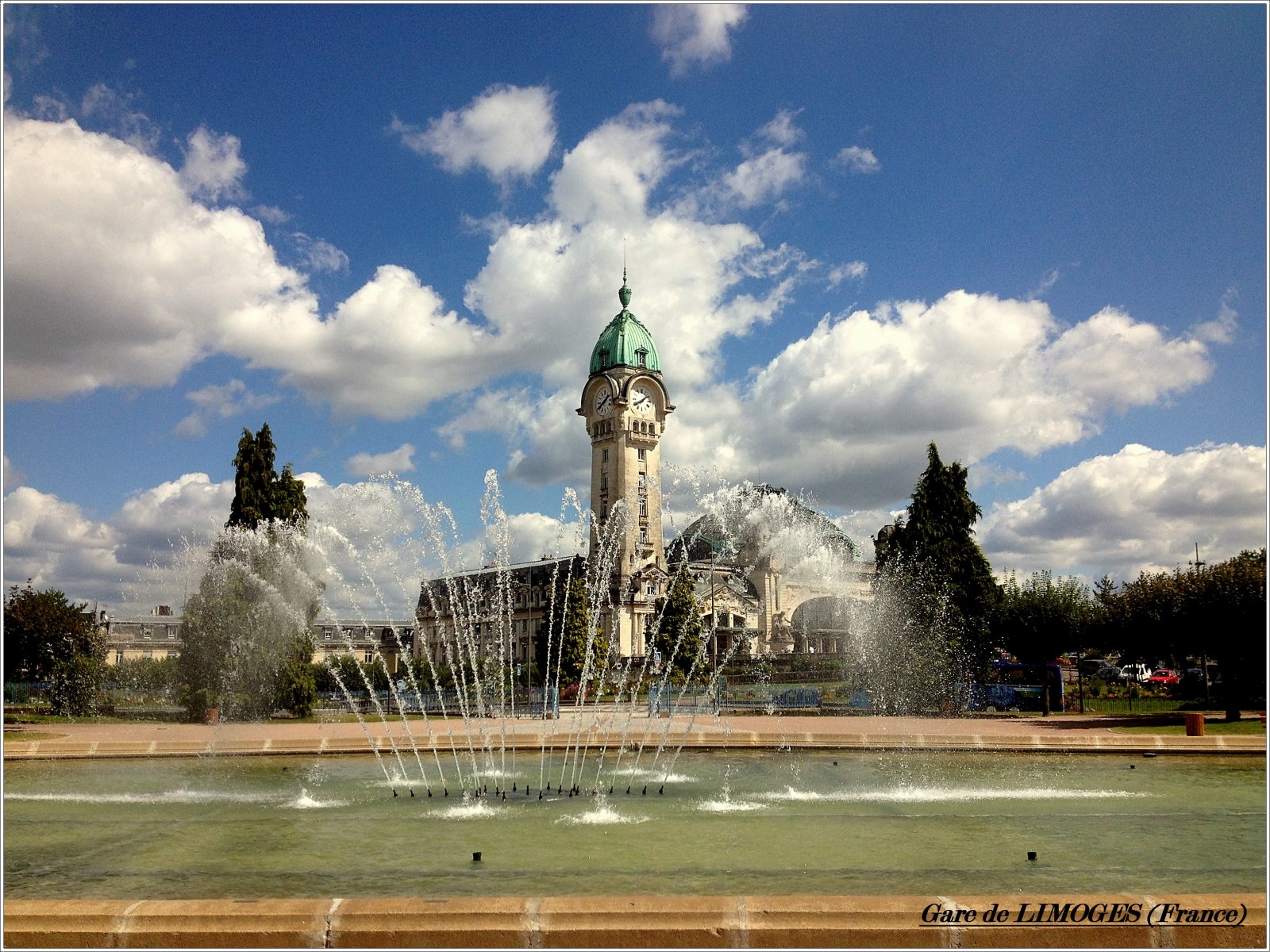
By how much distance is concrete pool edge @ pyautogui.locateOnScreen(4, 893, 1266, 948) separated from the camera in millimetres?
6582

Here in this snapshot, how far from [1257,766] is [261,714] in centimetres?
3175

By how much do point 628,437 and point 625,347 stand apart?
386 inches

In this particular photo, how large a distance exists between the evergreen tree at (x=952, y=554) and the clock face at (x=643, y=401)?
5271 centimetres

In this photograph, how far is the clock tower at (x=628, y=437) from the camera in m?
96.2

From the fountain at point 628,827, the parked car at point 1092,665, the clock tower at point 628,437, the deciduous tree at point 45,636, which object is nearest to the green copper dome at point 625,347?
→ the clock tower at point 628,437

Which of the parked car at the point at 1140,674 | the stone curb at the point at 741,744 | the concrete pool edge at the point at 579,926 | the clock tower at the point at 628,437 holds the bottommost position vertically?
the parked car at the point at 1140,674

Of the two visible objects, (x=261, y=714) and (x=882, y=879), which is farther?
(x=261, y=714)

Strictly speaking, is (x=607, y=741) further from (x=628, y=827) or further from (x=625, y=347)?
(x=625, y=347)

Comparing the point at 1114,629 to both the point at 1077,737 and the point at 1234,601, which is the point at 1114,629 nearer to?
the point at 1234,601

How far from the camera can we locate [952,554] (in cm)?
4653

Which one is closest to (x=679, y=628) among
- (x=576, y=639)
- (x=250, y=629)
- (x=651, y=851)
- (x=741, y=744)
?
(x=576, y=639)

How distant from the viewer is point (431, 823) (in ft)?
44.1

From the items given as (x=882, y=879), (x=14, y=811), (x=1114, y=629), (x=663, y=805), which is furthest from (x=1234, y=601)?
(x=14, y=811)

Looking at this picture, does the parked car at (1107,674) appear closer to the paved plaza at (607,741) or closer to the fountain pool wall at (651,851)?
the paved plaza at (607,741)
